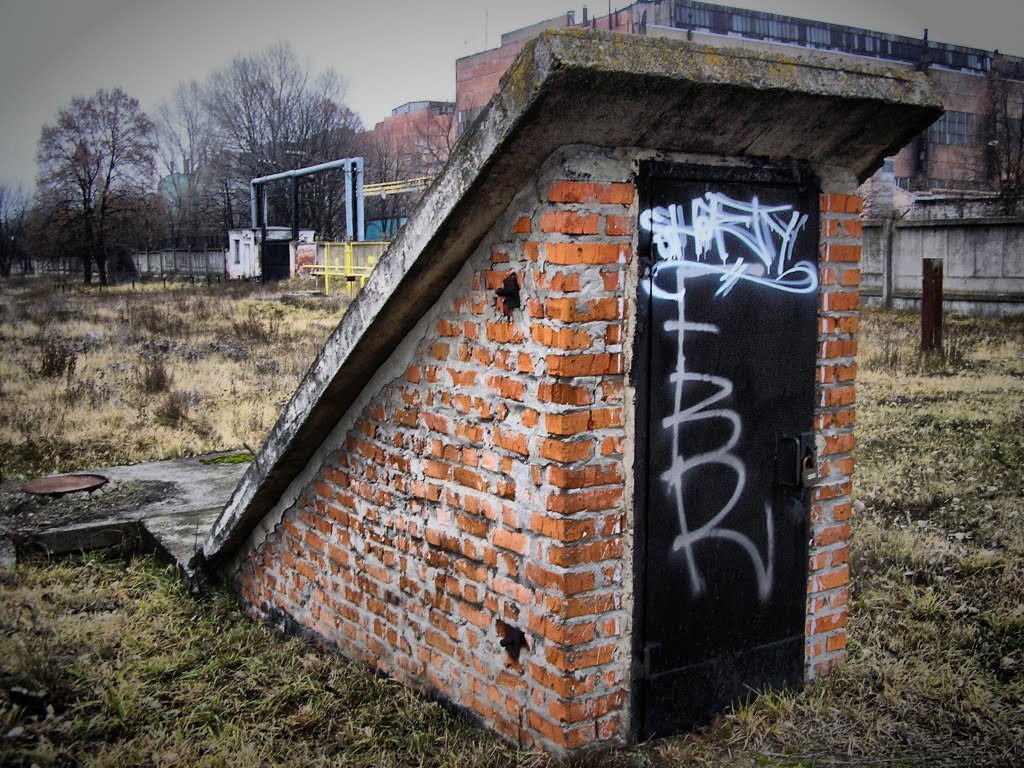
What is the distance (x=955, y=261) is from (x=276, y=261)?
27142 millimetres

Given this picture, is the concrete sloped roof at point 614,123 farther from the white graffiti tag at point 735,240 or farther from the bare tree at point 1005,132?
the bare tree at point 1005,132

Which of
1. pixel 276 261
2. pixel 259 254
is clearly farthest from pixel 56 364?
pixel 276 261

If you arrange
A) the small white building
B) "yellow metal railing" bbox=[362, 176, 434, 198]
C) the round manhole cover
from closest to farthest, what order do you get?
the round manhole cover
"yellow metal railing" bbox=[362, 176, 434, 198]
the small white building

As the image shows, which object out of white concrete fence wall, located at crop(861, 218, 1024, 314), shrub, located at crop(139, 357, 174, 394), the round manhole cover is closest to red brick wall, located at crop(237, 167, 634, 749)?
the round manhole cover

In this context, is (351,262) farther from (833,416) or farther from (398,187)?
(833,416)

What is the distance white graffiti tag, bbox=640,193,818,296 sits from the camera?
3098 millimetres

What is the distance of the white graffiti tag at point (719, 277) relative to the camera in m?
3.11

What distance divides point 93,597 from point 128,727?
1429 mm

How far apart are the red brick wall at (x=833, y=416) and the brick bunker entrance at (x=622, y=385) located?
1 cm

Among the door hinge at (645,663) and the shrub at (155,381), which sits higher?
the shrub at (155,381)

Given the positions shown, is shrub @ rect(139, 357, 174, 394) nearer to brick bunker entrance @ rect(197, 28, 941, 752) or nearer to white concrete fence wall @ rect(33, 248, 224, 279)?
brick bunker entrance @ rect(197, 28, 941, 752)

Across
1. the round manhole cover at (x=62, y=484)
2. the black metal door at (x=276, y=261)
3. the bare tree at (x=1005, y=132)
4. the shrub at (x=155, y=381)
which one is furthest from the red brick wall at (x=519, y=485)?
the black metal door at (x=276, y=261)

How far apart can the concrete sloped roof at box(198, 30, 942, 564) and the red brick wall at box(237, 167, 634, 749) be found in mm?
149

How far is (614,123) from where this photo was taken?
2.85 m
